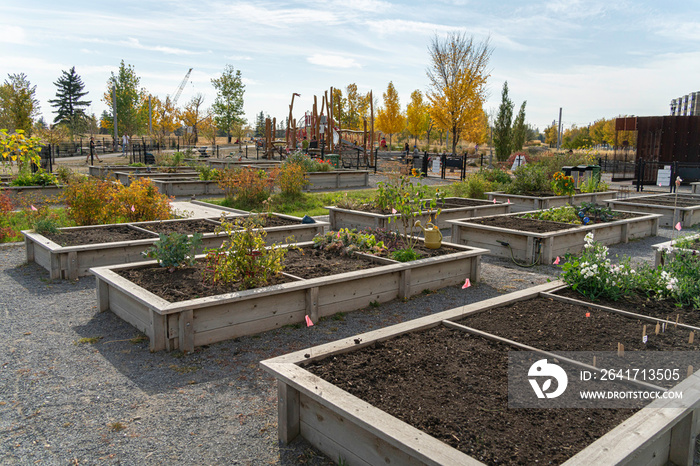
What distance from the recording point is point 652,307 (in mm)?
4918

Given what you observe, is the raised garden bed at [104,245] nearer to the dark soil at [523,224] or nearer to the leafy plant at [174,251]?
the leafy plant at [174,251]

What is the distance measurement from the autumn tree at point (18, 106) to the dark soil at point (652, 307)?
2476 cm

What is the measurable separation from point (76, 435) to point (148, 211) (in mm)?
6524

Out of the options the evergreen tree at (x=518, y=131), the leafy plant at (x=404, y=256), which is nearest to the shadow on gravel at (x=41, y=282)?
the leafy plant at (x=404, y=256)

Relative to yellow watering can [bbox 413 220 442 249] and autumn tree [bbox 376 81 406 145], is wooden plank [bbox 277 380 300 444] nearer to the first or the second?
yellow watering can [bbox 413 220 442 249]

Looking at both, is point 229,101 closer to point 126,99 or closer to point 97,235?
point 126,99

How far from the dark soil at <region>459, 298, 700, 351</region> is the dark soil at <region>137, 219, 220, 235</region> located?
527 cm

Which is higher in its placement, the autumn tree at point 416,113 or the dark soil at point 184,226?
the autumn tree at point 416,113

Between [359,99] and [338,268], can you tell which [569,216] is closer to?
[338,268]

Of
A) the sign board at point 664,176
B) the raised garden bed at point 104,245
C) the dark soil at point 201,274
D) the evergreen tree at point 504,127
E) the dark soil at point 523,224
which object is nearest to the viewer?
the dark soil at point 201,274

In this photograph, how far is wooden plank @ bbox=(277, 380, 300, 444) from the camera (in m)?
3.19

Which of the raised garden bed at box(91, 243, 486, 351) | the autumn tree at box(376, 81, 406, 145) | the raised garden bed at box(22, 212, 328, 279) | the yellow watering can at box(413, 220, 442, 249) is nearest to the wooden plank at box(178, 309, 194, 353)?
the raised garden bed at box(91, 243, 486, 351)

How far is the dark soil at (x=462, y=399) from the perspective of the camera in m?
2.69

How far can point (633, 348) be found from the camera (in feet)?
13.0
